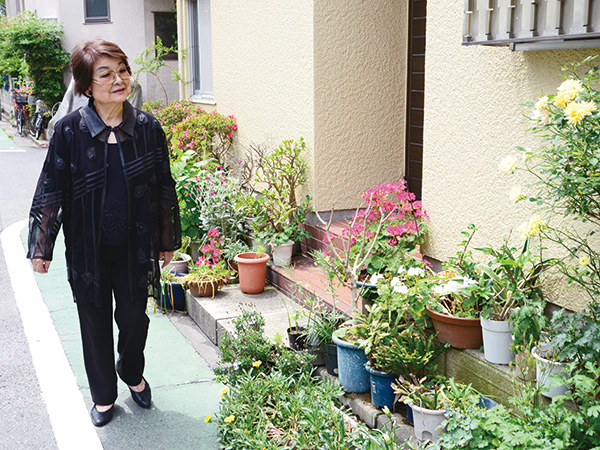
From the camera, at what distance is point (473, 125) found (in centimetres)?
419

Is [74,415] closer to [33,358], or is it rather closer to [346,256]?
[33,358]

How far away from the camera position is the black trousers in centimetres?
414

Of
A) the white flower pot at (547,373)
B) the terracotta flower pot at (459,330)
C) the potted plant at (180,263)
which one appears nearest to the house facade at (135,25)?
the potted plant at (180,263)

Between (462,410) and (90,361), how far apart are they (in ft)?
7.30

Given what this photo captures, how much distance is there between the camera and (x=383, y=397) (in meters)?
3.92

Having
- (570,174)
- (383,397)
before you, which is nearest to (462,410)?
(383,397)

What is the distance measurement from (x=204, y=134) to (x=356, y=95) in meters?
2.42

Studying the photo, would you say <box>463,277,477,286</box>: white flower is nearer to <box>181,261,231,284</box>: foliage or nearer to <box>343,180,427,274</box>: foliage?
<box>343,180,427,274</box>: foliage

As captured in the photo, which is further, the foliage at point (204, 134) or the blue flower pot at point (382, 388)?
the foliage at point (204, 134)

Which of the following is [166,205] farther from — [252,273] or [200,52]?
[200,52]

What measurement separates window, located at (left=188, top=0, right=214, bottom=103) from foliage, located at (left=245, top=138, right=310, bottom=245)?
3596mm

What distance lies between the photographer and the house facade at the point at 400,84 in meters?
3.71

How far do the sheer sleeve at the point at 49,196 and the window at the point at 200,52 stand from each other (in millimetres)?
5997

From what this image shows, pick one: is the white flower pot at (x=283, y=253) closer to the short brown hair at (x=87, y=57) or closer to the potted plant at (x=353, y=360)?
the potted plant at (x=353, y=360)
